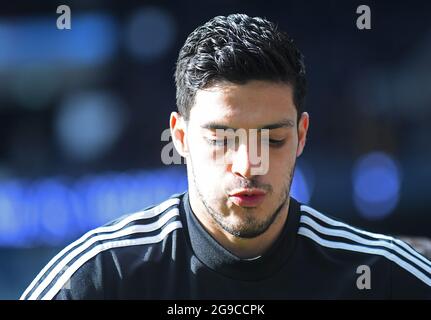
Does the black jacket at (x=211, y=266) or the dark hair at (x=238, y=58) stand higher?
the dark hair at (x=238, y=58)

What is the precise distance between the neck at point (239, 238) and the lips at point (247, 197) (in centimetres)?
15

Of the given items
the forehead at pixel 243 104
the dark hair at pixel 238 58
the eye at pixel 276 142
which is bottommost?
the eye at pixel 276 142

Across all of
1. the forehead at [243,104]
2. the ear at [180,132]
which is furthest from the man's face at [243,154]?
the ear at [180,132]

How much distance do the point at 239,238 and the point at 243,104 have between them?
17.1 inches

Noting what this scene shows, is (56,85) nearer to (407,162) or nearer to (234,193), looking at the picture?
(234,193)

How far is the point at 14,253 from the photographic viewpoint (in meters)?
2.99

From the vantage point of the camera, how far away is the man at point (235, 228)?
196cm

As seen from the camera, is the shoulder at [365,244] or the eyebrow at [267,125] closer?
the eyebrow at [267,125]

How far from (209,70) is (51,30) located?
4.22ft

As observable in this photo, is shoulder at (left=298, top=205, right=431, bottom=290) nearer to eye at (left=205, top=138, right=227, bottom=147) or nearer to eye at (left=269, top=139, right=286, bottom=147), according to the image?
eye at (left=269, top=139, right=286, bottom=147)

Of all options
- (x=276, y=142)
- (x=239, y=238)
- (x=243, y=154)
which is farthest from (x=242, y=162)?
(x=239, y=238)

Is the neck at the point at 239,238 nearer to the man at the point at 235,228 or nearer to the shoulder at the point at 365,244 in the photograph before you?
the man at the point at 235,228

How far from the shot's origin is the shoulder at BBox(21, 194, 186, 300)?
198cm
